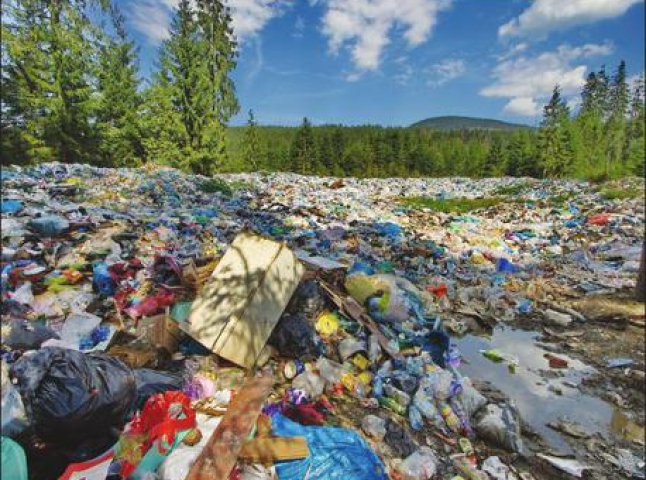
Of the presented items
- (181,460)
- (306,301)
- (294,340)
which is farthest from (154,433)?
(306,301)

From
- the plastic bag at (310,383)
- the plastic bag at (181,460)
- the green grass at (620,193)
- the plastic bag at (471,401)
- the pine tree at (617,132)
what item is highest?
the pine tree at (617,132)

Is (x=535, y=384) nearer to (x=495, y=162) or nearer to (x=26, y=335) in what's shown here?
(x=26, y=335)

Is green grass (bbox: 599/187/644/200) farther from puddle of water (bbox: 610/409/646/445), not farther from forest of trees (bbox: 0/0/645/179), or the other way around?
puddle of water (bbox: 610/409/646/445)

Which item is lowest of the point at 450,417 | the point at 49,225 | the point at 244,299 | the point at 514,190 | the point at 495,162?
the point at 450,417

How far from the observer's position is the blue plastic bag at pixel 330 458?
210cm

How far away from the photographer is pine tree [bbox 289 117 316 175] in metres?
37.8

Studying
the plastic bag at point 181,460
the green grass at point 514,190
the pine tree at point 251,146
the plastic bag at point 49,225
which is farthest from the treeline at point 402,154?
the plastic bag at point 181,460

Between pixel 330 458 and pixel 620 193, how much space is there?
1.85 metres

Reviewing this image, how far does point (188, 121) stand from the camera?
54.1 feet

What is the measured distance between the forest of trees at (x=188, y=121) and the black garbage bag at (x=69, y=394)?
0.96 m

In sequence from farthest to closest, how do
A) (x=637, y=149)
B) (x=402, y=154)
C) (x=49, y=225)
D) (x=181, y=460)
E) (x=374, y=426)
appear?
(x=402, y=154), (x=49, y=225), (x=374, y=426), (x=181, y=460), (x=637, y=149)

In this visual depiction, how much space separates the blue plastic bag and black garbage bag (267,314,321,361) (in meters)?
0.88

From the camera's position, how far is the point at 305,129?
1489 inches

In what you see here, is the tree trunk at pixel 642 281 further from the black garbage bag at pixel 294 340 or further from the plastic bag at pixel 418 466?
the black garbage bag at pixel 294 340
